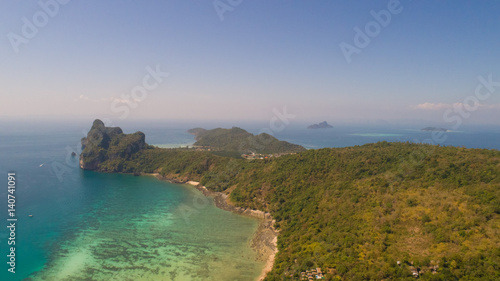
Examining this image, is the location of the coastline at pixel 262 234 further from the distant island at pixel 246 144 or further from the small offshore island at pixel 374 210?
the distant island at pixel 246 144

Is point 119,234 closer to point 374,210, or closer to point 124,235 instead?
point 124,235

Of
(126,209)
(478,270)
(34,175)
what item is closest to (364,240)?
(478,270)

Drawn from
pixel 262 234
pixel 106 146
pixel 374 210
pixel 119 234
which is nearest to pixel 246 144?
pixel 106 146

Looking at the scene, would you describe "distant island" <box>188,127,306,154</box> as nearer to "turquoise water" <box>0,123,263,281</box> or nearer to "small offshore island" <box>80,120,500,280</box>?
"small offshore island" <box>80,120,500,280</box>

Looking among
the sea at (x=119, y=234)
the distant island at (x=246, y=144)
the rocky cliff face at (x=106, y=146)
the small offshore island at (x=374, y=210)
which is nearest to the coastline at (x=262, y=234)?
the small offshore island at (x=374, y=210)

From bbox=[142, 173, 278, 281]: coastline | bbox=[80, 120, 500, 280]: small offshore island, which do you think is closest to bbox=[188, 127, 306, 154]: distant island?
bbox=[80, 120, 500, 280]: small offshore island

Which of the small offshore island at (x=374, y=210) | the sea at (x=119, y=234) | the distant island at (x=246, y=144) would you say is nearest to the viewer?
the small offshore island at (x=374, y=210)

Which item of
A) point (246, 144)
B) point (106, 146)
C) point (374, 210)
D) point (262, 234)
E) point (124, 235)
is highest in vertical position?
point (246, 144)
